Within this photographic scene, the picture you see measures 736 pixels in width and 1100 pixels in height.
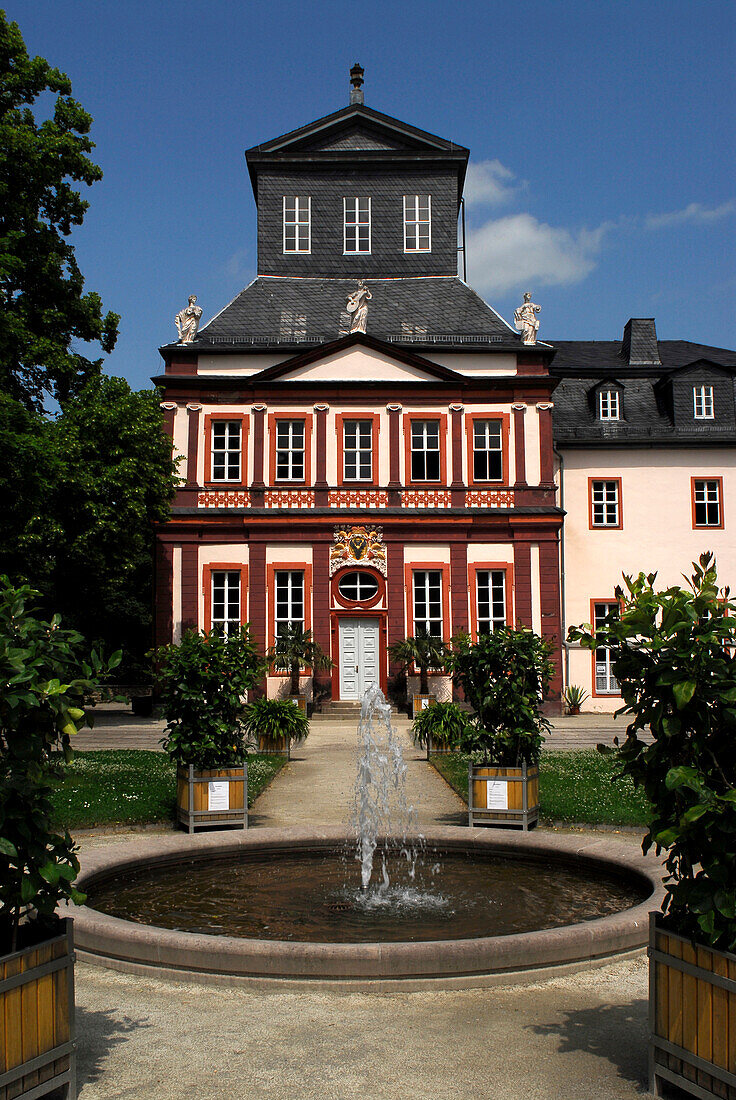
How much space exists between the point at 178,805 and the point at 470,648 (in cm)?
397

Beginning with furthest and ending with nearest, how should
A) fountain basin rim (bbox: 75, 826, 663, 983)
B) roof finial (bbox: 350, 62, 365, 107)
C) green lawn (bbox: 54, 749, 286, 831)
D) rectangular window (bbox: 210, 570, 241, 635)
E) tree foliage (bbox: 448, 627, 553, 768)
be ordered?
1. roof finial (bbox: 350, 62, 365, 107)
2. rectangular window (bbox: 210, 570, 241, 635)
3. green lawn (bbox: 54, 749, 286, 831)
4. tree foliage (bbox: 448, 627, 553, 768)
5. fountain basin rim (bbox: 75, 826, 663, 983)

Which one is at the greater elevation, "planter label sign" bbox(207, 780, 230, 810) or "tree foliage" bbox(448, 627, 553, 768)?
"tree foliage" bbox(448, 627, 553, 768)

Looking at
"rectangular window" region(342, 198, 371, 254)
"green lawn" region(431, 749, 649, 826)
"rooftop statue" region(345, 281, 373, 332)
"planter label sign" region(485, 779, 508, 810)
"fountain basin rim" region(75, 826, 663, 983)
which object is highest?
"rectangular window" region(342, 198, 371, 254)

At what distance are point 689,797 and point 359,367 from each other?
27.7 metres

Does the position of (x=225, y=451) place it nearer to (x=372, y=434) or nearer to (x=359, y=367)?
(x=372, y=434)

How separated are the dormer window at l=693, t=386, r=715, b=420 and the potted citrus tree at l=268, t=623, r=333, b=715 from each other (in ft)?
49.2

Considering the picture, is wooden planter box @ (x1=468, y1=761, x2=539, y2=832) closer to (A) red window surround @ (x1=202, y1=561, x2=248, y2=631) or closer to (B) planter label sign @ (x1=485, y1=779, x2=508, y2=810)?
(B) planter label sign @ (x1=485, y1=779, x2=508, y2=810)

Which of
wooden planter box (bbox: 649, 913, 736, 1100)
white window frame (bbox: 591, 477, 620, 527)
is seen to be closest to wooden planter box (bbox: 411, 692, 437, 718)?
white window frame (bbox: 591, 477, 620, 527)

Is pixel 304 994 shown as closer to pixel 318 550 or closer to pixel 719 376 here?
pixel 318 550

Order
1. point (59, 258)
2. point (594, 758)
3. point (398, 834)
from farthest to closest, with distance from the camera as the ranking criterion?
point (59, 258) < point (594, 758) < point (398, 834)

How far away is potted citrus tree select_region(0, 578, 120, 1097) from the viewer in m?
4.53

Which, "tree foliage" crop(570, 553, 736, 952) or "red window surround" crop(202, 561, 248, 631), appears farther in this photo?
"red window surround" crop(202, 561, 248, 631)

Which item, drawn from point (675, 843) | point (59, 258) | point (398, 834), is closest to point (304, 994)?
point (675, 843)

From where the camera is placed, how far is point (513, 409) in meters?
31.8
